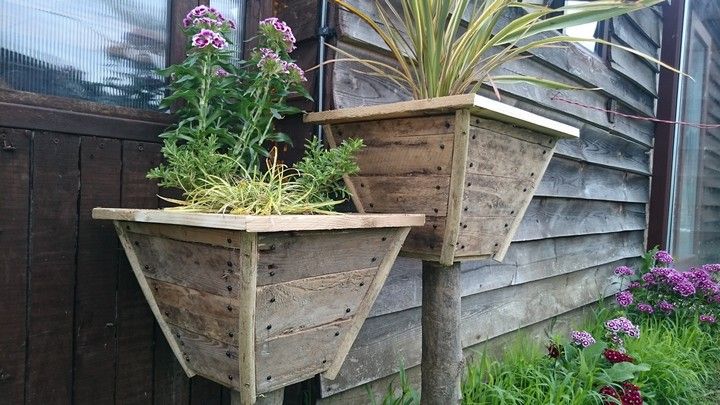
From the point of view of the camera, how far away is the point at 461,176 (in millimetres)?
1108

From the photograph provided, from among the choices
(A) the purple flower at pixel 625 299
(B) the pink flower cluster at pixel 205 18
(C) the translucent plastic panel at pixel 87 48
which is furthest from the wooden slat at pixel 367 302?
(A) the purple flower at pixel 625 299

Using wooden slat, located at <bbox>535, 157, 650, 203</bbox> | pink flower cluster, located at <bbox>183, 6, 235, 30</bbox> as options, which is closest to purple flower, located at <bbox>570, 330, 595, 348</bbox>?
wooden slat, located at <bbox>535, 157, 650, 203</bbox>

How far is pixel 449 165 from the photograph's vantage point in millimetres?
1121

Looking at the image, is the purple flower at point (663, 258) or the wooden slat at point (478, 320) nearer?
the wooden slat at point (478, 320)

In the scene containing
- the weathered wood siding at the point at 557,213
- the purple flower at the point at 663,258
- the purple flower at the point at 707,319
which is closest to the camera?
the weathered wood siding at the point at 557,213

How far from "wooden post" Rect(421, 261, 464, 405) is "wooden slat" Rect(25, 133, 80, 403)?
80 cm

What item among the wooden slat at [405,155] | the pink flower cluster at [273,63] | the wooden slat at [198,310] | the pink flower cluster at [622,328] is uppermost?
the pink flower cluster at [273,63]

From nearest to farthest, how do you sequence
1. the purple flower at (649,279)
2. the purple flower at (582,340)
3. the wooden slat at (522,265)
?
the wooden slat at (522,265)
the purple flower at (582,340)
the purple flower at (649,279)

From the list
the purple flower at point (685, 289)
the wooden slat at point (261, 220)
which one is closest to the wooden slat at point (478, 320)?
the purple flower at point (685, 289)

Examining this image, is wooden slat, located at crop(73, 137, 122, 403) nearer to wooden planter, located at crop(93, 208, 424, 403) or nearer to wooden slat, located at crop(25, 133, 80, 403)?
wooden slat, located at crop(25, 133, 80, 403)

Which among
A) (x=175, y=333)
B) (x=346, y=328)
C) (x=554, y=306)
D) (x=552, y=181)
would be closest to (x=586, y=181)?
(x=552, y=181)

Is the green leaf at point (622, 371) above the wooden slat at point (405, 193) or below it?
below

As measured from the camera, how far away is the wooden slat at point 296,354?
0.90 metres

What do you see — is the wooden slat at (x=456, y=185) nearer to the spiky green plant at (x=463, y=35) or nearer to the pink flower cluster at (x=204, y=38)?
the spiky green plant at (x=463, y=35)
